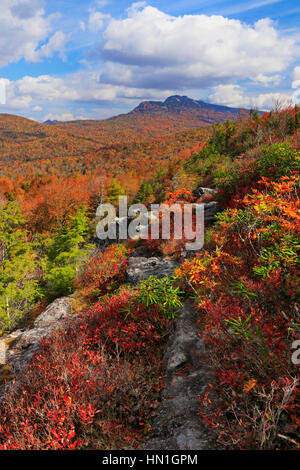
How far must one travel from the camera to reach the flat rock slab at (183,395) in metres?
2.94

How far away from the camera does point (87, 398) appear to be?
355 centimetres

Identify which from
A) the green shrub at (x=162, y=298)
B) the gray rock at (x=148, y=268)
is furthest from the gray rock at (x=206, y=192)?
the green shrub at (x=162, y=298)

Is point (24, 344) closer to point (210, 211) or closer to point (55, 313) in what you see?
point (55, 313)

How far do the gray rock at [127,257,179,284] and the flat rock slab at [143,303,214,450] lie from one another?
348 cm

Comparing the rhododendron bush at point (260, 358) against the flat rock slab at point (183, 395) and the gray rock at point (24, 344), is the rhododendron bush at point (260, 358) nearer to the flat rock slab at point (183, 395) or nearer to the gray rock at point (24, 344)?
the flat rock slab at point (183, 395)

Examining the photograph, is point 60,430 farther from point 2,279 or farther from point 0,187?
point 0,187

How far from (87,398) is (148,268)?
226 inches

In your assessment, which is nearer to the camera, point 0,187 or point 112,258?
point 112,258

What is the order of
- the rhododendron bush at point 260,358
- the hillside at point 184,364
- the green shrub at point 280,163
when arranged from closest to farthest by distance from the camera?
the rhododendron bush at point 260,358, the hillside at point 184,364, the green shrub at point 280,163

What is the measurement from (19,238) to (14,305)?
3268 millimetres

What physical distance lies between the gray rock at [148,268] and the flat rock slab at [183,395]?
3.48 meters

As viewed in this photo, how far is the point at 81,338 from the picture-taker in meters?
4.78

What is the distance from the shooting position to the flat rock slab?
2.94 meters
